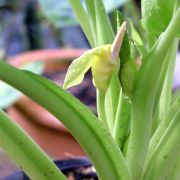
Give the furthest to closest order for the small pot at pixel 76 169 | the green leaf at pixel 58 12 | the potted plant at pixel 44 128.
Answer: the potted plant at pixel 44 128 < the green leaf at pixel 58 12 < the small pot at pixel 76 169

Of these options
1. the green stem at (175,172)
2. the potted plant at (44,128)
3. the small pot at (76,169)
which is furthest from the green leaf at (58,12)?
the green stem at (175,172)

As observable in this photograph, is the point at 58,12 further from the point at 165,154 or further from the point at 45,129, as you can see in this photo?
the point at 165,154

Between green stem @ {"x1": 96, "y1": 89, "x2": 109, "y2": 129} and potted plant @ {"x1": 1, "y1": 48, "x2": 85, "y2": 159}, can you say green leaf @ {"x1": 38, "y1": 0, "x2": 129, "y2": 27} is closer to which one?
potted plant @ {"x1": 1, "y1": 48, "x2": 85, "y2": 159}

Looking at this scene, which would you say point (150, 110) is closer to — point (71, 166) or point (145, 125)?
point (145, 125)

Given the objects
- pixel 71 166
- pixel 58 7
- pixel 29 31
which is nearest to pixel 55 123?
pixel 58 7

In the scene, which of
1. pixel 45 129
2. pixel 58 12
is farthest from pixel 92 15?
pixel 45 129

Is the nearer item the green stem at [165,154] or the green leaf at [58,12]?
the green stem at [165,154]

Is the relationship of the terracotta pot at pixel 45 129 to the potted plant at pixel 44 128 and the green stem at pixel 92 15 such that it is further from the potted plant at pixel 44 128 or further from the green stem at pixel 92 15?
the green stem at pixel 92 15
